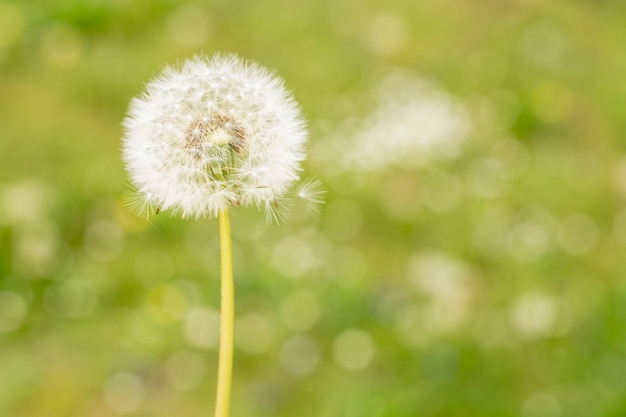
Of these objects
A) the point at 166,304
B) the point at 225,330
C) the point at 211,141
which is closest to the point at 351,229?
the point at 166,304

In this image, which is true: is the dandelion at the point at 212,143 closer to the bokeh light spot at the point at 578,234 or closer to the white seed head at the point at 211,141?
the white seed head at the point at 211,141

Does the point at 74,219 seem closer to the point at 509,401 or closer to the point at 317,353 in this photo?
the point at 317,353

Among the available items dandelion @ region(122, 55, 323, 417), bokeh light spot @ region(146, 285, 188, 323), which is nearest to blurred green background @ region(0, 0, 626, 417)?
bokeh light spot @ region(146, 285, 188, 323)

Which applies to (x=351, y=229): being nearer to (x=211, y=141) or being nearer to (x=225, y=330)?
(x=211, y=141)

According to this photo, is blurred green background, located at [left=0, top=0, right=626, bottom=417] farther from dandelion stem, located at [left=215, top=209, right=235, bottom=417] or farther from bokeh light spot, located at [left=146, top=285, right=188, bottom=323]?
dandelion stem, located at [left=215, top=209, right=235, bottom=417]

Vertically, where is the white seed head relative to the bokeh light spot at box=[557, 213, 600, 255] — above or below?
below

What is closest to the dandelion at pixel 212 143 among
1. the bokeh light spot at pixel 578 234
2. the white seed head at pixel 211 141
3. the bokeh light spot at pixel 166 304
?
the white seed head at pixel 211 141

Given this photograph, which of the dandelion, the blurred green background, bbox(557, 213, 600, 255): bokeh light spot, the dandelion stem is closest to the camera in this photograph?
the dandelion stem
